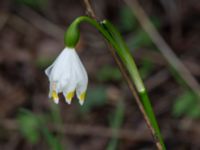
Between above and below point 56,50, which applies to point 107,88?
below

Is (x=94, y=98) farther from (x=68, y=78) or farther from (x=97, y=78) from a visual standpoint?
(x=68, y=78)

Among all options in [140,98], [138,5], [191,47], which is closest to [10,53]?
[138,5]

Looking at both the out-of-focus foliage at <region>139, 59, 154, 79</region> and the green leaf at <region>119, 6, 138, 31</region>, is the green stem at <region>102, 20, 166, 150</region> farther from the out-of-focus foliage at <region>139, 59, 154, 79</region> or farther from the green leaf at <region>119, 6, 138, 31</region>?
the green leaf at <region>119, 6, 138, 31</region>

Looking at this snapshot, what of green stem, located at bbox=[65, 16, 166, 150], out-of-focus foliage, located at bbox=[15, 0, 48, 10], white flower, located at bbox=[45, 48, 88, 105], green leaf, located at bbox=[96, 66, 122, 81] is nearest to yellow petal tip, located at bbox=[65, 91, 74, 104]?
white flower, located at bbox=[45, 48, 88, 105]

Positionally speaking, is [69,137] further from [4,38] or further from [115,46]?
[115,46]

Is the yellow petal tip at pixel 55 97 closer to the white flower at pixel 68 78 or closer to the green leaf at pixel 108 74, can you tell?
the white flower at pixel 68 78

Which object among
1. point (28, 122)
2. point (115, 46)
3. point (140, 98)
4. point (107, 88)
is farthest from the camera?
point (107, 88)
